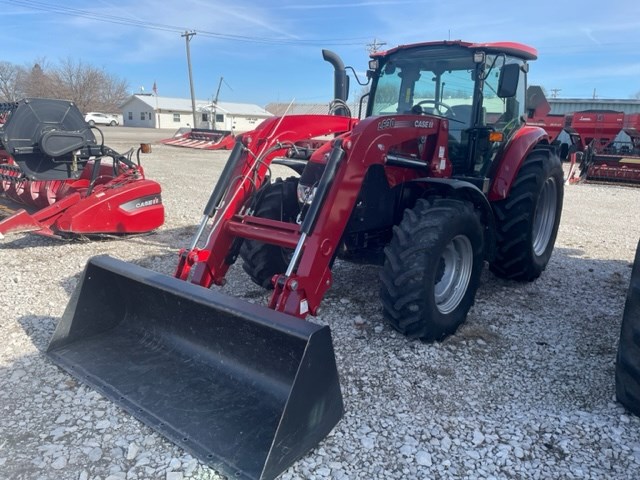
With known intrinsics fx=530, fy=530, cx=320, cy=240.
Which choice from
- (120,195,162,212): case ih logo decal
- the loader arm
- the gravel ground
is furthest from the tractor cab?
(120,195,162,212): case ih logo decal

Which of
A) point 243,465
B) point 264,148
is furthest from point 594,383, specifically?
point 264,148

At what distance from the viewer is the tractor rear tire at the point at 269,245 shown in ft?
14.9

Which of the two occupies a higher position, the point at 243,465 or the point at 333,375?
the point at 333,375

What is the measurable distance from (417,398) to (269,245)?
6.44 ft

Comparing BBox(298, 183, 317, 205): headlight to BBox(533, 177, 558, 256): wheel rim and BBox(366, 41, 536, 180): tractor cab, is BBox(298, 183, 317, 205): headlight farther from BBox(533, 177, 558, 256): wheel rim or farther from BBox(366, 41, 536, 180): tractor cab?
BBox(533, 177, 558, 256): wheel rim

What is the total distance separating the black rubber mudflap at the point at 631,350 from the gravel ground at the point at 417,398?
161 millimetres

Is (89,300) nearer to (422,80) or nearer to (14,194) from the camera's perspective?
(422,80)

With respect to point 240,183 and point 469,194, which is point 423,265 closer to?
point 469,194

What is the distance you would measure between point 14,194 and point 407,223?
6080mm

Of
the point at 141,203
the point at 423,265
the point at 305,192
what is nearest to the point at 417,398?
the point at 423,265

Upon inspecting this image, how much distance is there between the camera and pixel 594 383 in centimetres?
347

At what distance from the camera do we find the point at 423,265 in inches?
142

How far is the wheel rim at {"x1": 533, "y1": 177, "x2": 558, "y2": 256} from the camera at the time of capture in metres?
5.88

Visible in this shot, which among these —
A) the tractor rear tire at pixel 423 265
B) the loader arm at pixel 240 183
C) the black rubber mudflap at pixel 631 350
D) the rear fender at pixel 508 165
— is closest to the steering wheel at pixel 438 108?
the rear fender at pixel 508 165
